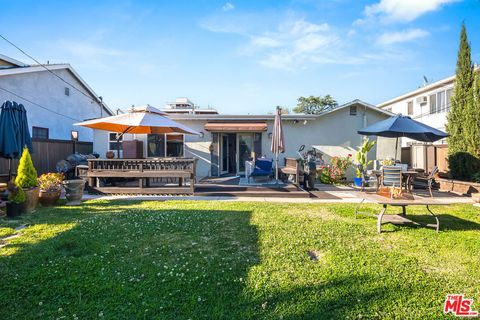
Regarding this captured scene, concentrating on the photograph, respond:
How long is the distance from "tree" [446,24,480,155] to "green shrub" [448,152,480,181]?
23 centimetres

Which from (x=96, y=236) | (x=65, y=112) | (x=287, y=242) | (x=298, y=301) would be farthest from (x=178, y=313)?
(x=65, y=112)

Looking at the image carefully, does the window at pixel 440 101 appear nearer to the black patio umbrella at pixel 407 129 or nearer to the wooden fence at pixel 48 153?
the black patio umbrella at pixel 407 129

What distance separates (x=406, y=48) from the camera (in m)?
14.1

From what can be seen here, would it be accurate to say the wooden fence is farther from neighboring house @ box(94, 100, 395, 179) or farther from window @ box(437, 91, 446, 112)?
window @ box(437, 91, 446, 112)

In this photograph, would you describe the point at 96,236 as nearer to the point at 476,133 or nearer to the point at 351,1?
the point at 351,1

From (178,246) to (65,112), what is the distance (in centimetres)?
1499

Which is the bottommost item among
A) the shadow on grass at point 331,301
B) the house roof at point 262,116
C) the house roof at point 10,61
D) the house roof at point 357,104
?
the shadow on grass at point 331,301

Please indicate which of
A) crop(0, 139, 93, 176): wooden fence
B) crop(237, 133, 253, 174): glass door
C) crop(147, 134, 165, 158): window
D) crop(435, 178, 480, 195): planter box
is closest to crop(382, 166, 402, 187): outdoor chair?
crop(435, 178, 480, 195): planter box

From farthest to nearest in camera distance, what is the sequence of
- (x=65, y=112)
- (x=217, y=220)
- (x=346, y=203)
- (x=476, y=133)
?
(x=65, y=112) < (x=476, y=133) < (x=346, y=203) < (x=217, y=220)

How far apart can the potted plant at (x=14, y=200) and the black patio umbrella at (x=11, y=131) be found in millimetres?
1503

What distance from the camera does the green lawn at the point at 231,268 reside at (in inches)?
100

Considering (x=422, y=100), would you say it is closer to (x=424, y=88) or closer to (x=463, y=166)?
(x=424, y=88)

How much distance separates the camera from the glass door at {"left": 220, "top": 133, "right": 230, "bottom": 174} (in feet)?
45.8

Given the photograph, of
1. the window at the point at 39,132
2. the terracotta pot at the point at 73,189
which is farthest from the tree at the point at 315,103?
the terracotta pot at the point at 73,189
